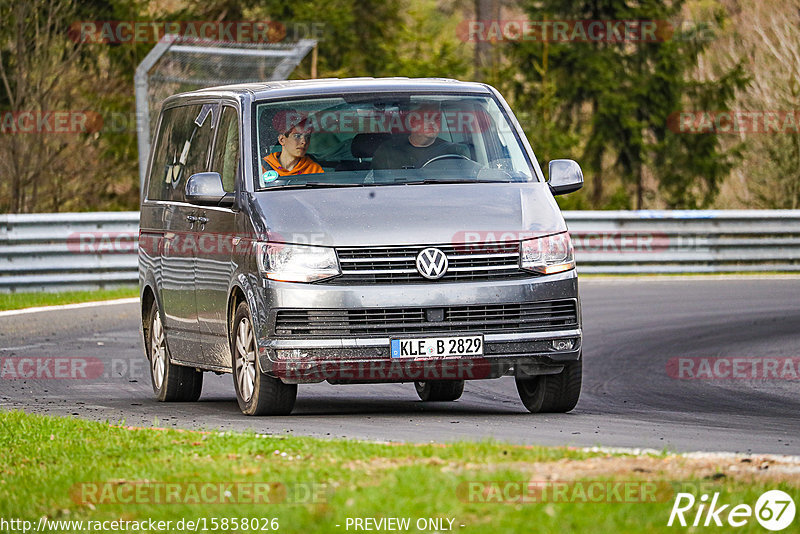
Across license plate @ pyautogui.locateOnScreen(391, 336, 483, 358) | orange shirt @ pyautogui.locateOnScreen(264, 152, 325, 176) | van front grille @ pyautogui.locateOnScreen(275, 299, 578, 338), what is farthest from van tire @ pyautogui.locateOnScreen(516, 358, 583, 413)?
orange shirt @ pyautogui.locateOnScreen(264, 152, 325, 176)

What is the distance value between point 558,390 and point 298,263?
6.45 ft

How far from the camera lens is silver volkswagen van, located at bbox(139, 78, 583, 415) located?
955 cm

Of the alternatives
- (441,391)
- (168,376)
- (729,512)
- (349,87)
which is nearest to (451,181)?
(349,87)

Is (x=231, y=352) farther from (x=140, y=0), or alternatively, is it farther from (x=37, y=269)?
(x=140, y=0)

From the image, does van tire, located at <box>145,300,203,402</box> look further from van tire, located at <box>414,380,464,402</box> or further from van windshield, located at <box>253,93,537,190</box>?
van windshield, located at <box>253,93,537,190</box>

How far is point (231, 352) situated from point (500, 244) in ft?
6.45

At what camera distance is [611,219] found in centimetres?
2511

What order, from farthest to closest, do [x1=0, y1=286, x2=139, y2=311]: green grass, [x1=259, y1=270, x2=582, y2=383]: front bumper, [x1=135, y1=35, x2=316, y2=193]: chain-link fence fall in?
[x1=135, y1=35, x2=316, y2=193]: chain-link fence
[x1=0, y1=286, x2=139, y2=311]: green grass
[x1=259, y1=270, x2=582, y2=383]: front bumper

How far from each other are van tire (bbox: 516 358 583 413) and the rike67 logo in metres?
3.91

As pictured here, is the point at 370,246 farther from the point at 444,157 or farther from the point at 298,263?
the point at 444,157

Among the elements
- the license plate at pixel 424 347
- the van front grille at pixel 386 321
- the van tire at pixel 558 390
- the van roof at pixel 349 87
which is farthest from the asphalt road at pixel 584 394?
the van roof at pixel 349 87

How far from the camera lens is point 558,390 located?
10352mm

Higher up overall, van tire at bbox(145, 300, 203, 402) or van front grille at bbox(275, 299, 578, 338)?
van front grille at bbox(275, 299, 578, 338)

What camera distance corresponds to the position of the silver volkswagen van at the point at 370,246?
9.55 meters
